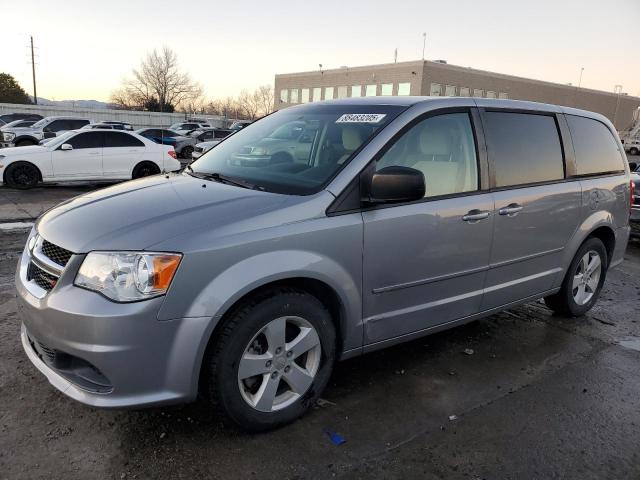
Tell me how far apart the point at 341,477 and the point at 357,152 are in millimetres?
1728

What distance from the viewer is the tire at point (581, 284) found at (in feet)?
14.8

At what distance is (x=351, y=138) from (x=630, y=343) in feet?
10.0

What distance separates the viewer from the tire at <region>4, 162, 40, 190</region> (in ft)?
38.2

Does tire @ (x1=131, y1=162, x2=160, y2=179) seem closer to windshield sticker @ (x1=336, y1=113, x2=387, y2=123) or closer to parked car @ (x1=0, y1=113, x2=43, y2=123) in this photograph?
windshield sticker @ (x1=336, y1=113, x2=387, y2=123)

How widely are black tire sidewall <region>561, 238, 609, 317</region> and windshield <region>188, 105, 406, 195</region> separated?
2.34 meters

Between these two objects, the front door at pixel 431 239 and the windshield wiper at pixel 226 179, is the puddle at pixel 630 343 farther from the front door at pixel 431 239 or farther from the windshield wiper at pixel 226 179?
the windshield wiper at pixel 226 179

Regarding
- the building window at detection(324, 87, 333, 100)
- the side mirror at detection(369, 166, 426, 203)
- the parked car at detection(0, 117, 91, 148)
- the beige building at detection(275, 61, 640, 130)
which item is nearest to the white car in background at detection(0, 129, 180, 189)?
the parked car at detection(0, 117, 91, 148)

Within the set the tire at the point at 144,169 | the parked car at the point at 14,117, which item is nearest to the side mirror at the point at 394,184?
the tire at the point at 144,169

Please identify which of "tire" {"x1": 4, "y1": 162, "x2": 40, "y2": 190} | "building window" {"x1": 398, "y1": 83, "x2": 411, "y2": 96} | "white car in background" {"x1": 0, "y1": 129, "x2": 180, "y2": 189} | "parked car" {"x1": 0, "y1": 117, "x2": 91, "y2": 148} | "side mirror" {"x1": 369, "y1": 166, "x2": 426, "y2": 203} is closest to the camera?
"side mirror" {"x1": 369, "y1": 166, "x2": 426, "y2": 203}

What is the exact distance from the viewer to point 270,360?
106 inches

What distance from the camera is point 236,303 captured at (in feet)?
8.27

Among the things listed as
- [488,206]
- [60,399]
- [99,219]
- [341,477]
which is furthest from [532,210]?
[60,399]

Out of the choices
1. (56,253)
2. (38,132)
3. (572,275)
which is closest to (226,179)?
(56,253)

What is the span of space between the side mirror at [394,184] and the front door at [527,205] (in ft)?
3.22
